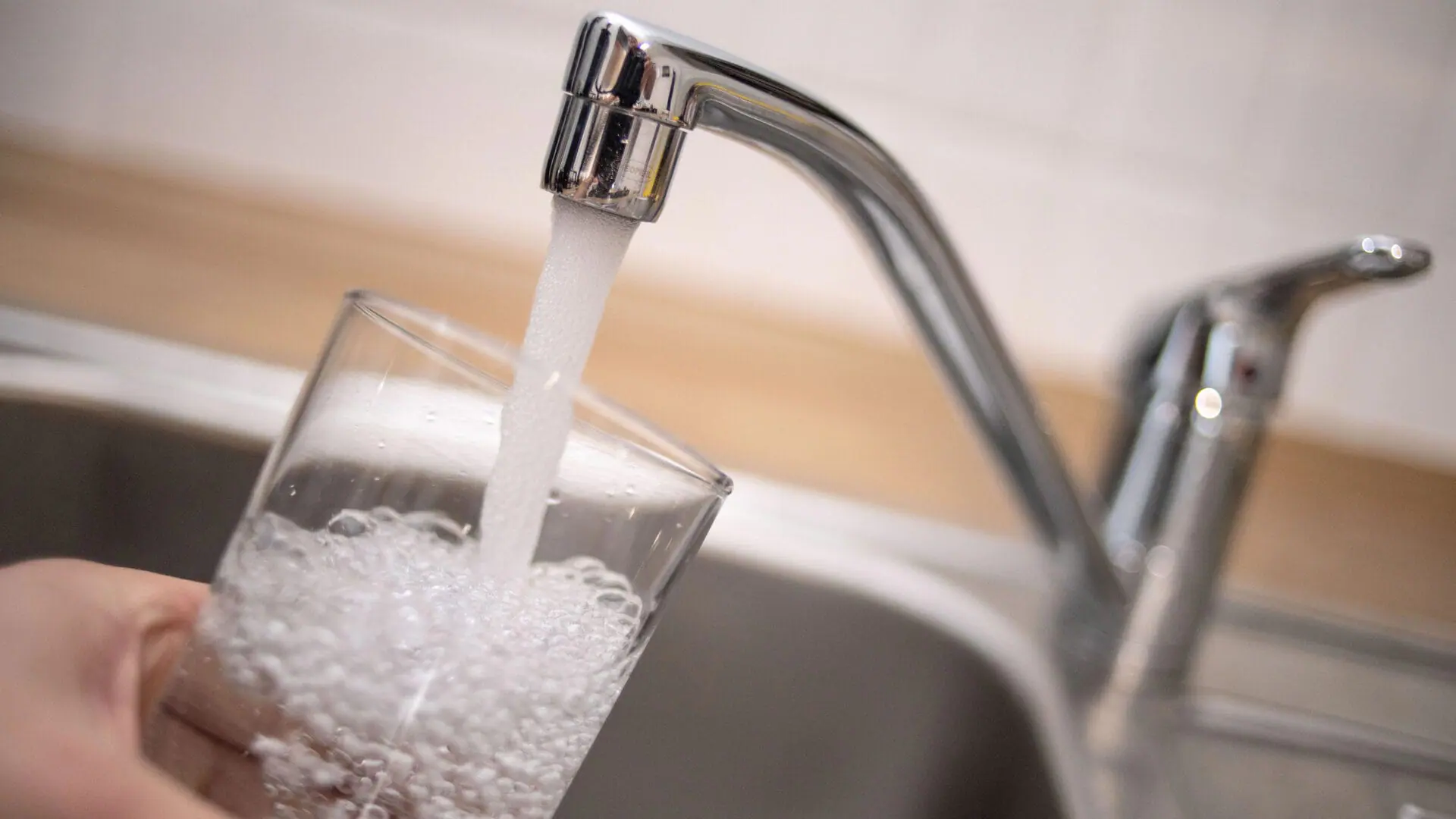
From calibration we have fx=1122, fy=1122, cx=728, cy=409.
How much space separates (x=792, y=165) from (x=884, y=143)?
0.63 metres

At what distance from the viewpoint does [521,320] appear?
0.79 metres

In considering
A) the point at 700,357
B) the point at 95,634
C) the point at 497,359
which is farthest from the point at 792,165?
the point at 700,357

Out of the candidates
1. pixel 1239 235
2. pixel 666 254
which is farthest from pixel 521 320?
pixel 1239 235

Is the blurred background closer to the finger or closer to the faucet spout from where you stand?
the faucet spout

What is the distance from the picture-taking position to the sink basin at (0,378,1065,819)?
0.49 m

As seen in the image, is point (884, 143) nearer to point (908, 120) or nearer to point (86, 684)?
point (908, 120)

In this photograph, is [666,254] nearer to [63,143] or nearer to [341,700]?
[63,143]

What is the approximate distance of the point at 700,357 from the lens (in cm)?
84

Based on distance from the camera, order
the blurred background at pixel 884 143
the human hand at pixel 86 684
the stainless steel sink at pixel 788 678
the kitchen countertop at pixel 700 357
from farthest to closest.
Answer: the blurred background at pixel 884 143 < the kitchen countertop at pixel 700 357 < the stainless steel sink at pixel 788 678 < the human hand at pixel 86 684

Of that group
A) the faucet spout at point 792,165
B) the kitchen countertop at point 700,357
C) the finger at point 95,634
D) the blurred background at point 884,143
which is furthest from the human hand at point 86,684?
the blurred background at point 884,143

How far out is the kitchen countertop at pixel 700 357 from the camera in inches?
27.3

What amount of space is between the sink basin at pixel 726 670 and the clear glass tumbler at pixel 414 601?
0.24 metres

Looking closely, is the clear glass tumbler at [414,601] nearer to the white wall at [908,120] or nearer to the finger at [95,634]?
the finger at [95,634]

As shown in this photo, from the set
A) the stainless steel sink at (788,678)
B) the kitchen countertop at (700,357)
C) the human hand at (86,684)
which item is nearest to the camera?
the human hand at (86,684)
